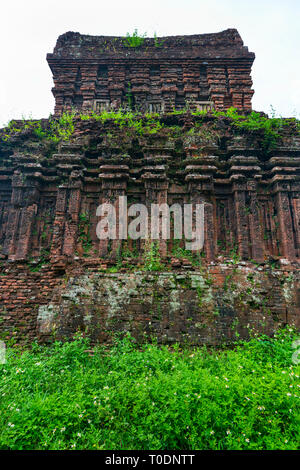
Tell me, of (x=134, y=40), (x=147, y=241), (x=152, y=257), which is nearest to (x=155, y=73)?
(x=134, y=40)

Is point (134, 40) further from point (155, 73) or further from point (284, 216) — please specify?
point (284, 216)

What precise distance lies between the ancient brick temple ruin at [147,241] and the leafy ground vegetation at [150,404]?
3.78ft

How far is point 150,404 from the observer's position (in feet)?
13.0

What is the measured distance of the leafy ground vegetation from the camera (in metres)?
3.55

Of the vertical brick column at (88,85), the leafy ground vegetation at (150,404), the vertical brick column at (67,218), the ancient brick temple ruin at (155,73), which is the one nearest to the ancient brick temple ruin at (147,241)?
the vertical brick column at (67,218)

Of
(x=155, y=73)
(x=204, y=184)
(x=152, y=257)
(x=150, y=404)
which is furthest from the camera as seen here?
(x=155, y=73)

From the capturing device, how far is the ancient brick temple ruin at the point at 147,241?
6.41m

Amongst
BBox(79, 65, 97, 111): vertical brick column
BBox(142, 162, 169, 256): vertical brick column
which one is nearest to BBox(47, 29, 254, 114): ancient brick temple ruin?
BBox(79, 65, 97, 111): vertical brick column

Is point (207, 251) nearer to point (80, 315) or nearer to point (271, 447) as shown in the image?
point (80, 315)

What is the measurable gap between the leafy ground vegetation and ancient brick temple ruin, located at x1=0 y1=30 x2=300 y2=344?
115cm

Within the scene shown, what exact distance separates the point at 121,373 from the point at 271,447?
7.38 feet

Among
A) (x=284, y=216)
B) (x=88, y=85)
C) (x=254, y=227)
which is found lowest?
(x=254, y=227)

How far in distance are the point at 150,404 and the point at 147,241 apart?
152 inches

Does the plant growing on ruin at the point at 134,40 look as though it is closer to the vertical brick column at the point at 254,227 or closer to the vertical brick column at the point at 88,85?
the vertical brick column at the point at 88,85
